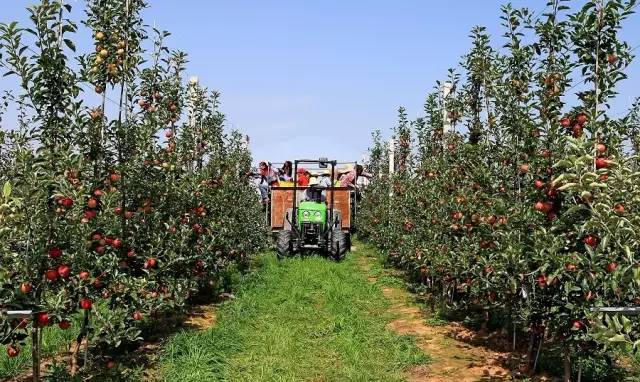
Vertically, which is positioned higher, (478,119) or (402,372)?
(478,119)

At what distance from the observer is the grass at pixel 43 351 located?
6.07 metres

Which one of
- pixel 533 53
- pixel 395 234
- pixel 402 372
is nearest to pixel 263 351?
pixel 402 372

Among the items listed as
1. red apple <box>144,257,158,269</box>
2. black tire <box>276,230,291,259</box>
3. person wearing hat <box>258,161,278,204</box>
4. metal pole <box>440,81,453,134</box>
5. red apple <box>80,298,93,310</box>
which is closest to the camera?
red apple <box>80,298,93,310</box>

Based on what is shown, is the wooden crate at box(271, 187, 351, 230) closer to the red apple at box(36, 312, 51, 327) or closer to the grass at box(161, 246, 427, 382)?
the grass at box(161, 246, 427, 382)

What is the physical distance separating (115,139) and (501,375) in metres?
5.19

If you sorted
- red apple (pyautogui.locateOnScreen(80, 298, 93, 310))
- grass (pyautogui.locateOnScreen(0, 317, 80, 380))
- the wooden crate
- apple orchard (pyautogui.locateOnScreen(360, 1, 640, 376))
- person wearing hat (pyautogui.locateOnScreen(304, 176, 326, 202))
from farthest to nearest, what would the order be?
the wooden crate
person wearing hat (pyautogui.locateOnScreen(304, 176, 326, 202))
grass (pyautogui.locateOnScreen(0, 317, 80, 380))
red apple (pyautogui.locateOnScreen(80, 298, 93, 310))
apple orchard (pyautogui.locateOnScreen(360, 1, 640, 376))

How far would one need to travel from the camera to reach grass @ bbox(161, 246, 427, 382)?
6562 mm

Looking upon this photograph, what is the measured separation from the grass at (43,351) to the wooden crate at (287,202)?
10.0m

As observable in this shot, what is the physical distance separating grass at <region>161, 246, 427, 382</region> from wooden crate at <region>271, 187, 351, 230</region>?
5.91 meters

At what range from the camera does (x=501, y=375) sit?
21.2 feet

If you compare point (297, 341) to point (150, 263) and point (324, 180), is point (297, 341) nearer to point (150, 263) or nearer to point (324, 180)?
point (150, 263)

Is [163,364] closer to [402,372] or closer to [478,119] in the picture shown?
[402,372]

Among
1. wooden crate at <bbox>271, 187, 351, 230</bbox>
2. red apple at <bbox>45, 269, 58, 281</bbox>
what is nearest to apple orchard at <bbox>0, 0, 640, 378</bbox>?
red apple at <bbox>45, 269, 58, 281</bbox>

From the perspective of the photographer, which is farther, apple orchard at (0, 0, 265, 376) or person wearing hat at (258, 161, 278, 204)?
person wearing hat at (258, 161, 278, 204)
